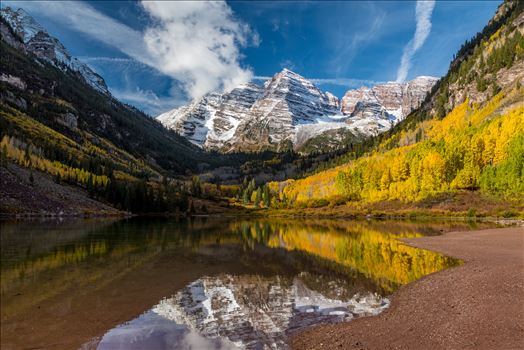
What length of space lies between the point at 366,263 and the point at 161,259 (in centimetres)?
2072

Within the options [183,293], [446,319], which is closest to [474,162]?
[446,319]

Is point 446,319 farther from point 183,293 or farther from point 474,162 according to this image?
point 474,162

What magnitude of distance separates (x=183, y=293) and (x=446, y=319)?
15.7 meters

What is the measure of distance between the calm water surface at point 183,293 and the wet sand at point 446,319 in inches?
59.6

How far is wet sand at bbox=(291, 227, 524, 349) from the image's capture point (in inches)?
587

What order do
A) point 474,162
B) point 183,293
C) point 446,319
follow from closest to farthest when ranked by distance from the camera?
1. point 446,319
2. point 183,293
3. point 474,162

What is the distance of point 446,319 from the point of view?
17.8 meters

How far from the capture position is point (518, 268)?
2838 centimetres

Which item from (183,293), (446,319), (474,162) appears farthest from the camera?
(474,162)

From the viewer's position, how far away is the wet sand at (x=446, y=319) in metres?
14.9

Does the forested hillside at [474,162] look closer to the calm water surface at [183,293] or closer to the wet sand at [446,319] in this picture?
the calm water surface at [183,293]

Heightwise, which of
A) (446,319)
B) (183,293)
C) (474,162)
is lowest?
(183,293)

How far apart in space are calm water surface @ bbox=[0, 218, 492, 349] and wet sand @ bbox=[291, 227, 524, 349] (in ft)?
4.97


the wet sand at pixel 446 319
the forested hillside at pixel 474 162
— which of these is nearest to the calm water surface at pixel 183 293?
the wet sand at pixel 446 319
